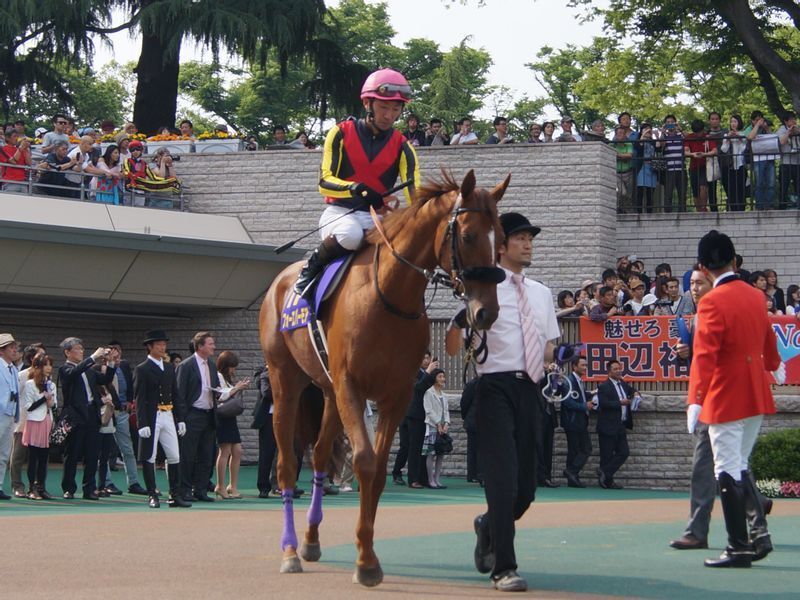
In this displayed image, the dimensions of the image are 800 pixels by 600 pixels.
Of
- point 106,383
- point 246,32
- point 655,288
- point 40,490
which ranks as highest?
point 246,32

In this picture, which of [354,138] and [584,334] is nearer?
[354,138]

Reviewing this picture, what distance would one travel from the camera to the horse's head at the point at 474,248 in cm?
758

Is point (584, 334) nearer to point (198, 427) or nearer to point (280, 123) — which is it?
point (198, 427)

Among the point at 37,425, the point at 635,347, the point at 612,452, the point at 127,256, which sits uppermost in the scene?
the point at 127,256

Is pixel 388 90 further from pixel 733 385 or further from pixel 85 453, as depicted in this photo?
pixel 85 453

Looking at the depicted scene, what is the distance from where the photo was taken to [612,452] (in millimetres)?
20812

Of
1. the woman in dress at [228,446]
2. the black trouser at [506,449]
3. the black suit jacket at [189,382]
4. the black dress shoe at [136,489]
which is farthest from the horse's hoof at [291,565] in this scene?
the black dress shoe at [136,489]

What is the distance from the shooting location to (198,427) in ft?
55.4

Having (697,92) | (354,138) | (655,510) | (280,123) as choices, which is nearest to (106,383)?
(655,510)

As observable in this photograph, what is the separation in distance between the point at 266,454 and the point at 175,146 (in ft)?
34.3

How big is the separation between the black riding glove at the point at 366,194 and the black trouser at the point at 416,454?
11560mm

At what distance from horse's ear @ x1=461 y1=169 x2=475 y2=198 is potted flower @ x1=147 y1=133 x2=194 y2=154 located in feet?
63.7

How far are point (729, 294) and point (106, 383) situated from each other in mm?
10432

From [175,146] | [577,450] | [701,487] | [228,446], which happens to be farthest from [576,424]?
[175,146]
